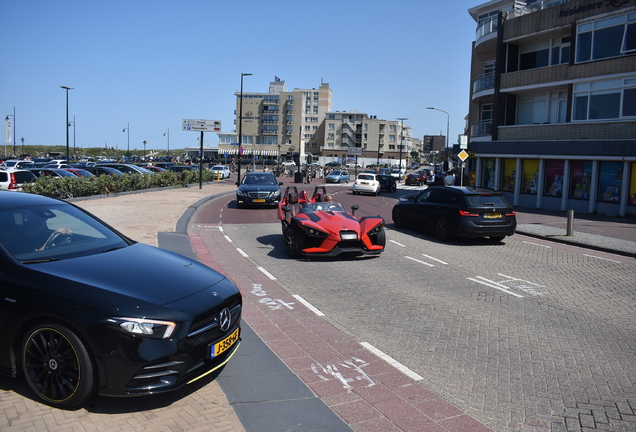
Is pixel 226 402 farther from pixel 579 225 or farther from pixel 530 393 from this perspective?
pixel 579 225

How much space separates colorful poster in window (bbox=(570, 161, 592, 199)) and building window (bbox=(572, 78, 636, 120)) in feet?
7.58

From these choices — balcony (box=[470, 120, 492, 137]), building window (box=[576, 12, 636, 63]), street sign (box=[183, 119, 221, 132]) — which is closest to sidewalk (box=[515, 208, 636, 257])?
building window (box=[576, 12, 636, 63])

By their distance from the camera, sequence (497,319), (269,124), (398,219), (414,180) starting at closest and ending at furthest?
(497,319)
(398,219)
(414,180)
(269,124)

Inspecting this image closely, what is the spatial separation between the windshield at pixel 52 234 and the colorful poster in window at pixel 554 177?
81.7 ft

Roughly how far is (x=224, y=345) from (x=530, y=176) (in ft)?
87.1

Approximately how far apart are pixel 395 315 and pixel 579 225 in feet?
49.1

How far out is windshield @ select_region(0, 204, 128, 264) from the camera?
442cm

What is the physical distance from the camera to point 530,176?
2752 cm

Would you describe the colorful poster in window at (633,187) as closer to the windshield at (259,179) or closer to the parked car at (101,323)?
the windshield at (259,179)

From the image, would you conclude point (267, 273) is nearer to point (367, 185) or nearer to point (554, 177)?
point (554, 177)

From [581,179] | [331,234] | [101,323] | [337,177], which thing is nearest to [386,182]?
[337,177]

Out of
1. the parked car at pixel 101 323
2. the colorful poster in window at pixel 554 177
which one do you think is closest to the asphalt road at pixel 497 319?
the parked car at pixel 101 323

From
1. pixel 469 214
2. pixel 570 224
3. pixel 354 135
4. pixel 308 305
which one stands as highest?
pixel 354 135

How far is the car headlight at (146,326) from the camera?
12.0 ft
